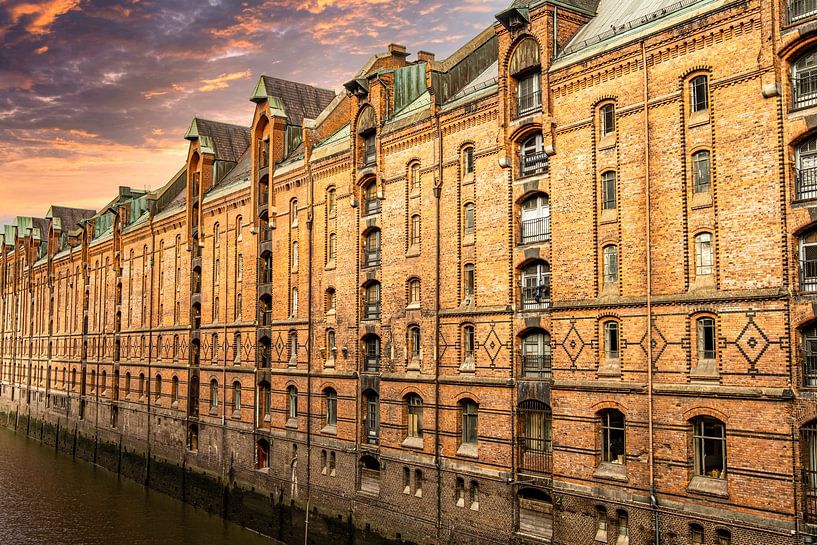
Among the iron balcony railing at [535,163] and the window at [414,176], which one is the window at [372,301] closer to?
the window at [414,176]

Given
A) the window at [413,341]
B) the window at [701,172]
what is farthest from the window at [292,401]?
the window at [701,172]

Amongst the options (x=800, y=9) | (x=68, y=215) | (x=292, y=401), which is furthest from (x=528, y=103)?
(x=68, y=215)

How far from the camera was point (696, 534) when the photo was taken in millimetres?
20125

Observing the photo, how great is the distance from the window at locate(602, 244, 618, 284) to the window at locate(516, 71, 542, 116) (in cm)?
546

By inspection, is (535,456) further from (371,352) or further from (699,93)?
(699,93)

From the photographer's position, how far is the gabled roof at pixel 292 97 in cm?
4207

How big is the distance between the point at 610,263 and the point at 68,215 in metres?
72.1

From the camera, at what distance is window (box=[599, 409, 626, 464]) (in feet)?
73.6

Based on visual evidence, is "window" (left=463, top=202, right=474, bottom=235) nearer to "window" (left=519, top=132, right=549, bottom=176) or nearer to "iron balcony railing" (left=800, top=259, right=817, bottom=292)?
"window" (left=519, top=132, right=549, bottom=176)

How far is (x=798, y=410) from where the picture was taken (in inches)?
723

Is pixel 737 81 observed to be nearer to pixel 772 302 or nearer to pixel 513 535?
pixel 772 302

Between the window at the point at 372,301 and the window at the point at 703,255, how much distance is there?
14848mm

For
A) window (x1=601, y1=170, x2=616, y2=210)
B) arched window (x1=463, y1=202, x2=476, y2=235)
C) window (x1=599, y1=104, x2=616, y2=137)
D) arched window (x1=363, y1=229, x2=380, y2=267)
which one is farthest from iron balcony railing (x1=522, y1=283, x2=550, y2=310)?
arched window (x1=363, y1=229, x2=380, y2=267)

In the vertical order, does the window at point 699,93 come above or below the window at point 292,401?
above
